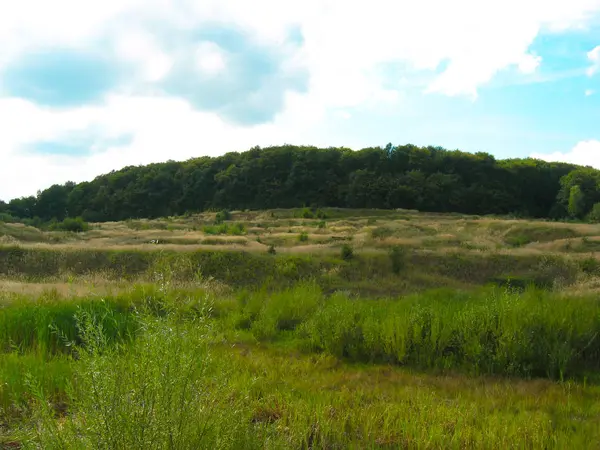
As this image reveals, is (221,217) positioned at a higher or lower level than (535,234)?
higher

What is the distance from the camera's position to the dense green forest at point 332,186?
7794cm

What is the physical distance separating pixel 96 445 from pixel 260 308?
10.2 m

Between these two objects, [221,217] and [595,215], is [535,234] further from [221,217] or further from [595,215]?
[221,217]

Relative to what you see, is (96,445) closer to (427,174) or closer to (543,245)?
(543,245)

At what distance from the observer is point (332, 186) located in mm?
82375

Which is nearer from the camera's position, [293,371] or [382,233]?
[293,371]

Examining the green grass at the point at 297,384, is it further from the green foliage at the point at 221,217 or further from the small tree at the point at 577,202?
the small tree at the point at 577,202

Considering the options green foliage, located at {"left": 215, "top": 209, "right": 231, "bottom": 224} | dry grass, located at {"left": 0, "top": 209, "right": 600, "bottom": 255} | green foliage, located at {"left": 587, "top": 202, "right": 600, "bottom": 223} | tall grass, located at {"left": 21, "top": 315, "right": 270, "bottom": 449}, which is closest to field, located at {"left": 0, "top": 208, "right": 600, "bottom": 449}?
tall grass, located at {"left": 21, "top": 315, "right": 270, "bottom": 449}

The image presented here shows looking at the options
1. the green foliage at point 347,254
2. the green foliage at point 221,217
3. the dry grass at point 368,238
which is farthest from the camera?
the green foliage at point 221,217

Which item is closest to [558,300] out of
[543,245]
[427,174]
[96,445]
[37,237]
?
[96,445]

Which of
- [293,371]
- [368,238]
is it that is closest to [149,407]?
[293,371]

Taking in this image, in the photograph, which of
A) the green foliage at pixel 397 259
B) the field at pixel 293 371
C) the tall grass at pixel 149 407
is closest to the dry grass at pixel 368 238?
the green foliage at pixel 397 259

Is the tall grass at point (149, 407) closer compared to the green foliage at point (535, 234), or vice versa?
the tall grass at point (149, 407)

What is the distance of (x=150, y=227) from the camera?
51.5 meters
